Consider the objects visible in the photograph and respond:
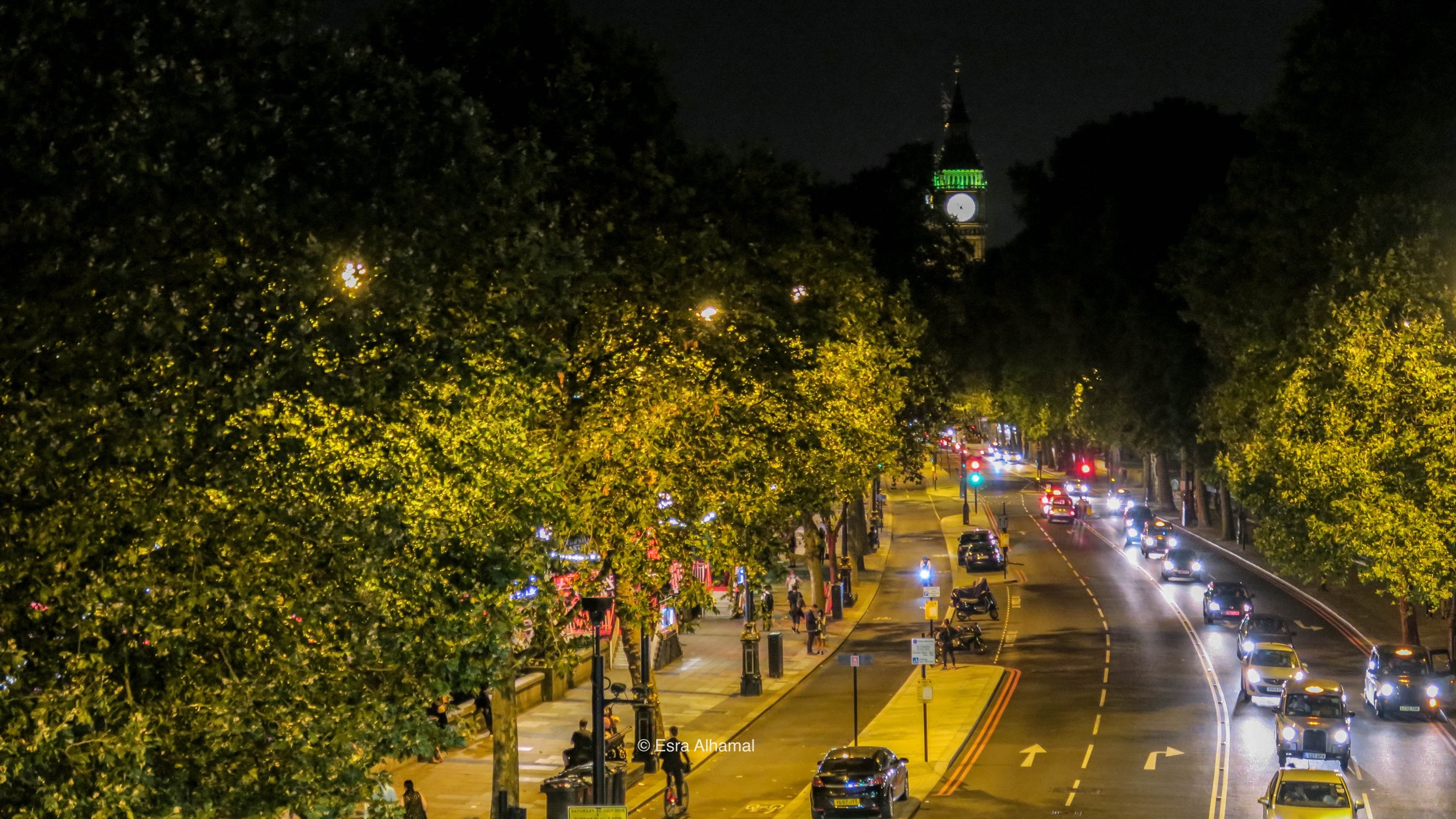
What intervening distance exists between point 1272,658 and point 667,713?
48.5 ft

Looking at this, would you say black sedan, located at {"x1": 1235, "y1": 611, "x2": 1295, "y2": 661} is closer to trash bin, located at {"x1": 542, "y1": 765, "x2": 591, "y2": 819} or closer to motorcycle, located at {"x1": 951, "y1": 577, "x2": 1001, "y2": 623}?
motorcycle, located at {"x1": 951, "y1": 577, "x2": 1001, "y2": 623}

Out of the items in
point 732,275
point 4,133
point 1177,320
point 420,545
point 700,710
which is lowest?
point 700,710

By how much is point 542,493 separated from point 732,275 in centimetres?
1285

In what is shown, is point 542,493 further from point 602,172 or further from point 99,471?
point 602,172

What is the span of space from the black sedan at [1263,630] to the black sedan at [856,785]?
22.1 m

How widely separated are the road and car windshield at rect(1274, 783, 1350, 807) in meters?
1.87

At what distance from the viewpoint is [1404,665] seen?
39.8m

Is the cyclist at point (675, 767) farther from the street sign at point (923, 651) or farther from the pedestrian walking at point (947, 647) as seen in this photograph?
the pedestrian walking at point (947, 647)

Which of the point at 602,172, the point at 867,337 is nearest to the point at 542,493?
the point at 602,172

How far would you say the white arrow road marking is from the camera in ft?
109

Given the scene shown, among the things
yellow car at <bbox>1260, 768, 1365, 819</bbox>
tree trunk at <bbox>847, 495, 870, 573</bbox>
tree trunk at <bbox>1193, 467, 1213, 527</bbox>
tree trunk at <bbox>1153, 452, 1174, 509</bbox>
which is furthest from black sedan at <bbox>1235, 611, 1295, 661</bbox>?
tree trunk at <bbox>1153, 452, 1174, 509</bbox>

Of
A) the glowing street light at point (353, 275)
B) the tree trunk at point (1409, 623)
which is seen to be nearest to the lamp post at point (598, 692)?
the glowing street light at point (353, 275)

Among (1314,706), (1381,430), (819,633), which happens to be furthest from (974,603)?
(1314,706)

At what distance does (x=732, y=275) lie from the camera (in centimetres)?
3391
